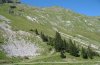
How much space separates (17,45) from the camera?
143 m

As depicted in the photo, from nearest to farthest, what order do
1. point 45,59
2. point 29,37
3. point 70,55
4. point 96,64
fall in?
point 96,64
point 45,59
point 70,55
point 29,37

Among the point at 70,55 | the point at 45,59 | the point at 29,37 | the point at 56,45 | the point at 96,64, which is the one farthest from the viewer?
the point at 29,37

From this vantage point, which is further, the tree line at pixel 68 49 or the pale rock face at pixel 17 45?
the tree line at pixel 68 49

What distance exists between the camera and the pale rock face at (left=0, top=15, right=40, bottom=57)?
13480 centimetres

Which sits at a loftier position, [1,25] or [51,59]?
[1,25]

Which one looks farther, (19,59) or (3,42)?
(3,42)

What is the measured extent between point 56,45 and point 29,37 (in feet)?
63.3

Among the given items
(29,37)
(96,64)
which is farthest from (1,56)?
(96,64)

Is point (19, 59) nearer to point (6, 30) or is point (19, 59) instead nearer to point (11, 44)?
point (11, 44)

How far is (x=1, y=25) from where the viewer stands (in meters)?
163

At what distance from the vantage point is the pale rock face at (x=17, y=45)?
134800 millimetres

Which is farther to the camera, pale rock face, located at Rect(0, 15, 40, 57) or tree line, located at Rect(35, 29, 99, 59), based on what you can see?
tree line, located at Rect(35, 29, 99, 59)

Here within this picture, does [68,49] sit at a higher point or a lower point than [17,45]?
lower

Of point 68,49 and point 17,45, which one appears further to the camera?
point 68,49
